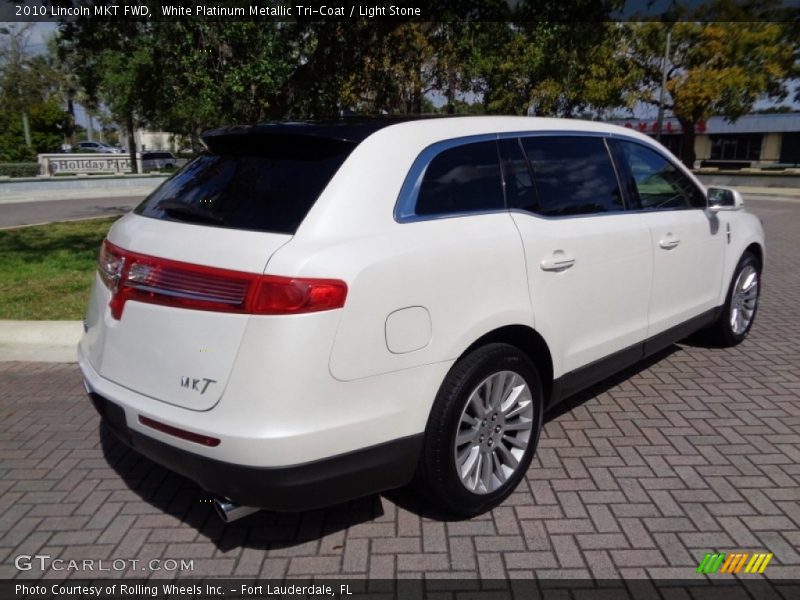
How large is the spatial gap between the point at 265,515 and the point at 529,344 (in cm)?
154

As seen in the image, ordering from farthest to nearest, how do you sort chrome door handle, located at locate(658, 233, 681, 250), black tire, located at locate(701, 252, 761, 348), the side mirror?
black tire, located at locate(701, 252, 761, 348)
the side mirror
chrome door handle, located at locate(658, 233, 681, 250)

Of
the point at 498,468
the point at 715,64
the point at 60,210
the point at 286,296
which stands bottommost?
the point at 60,210

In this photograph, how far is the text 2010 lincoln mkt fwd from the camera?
2.35 meters

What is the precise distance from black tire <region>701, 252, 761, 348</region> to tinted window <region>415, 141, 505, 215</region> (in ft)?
9.78

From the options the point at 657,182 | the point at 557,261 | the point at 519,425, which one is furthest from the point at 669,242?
the point at 519,425

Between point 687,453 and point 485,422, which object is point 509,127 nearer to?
point 485,422

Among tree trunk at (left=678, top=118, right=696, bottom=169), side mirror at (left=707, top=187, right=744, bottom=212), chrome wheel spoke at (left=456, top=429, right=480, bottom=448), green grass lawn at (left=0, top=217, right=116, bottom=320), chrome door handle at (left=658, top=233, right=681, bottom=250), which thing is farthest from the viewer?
tree trunk at (left=678, top=118, right=696, bottom=169)

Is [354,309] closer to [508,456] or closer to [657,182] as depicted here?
[508,456]

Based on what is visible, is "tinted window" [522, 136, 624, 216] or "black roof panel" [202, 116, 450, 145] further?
"tinted window" [522, 136, 624, 216]

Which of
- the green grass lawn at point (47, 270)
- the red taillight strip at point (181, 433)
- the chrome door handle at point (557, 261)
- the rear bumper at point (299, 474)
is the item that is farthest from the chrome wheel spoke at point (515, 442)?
the green grass lawn at point (47, 270)

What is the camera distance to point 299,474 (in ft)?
7.82

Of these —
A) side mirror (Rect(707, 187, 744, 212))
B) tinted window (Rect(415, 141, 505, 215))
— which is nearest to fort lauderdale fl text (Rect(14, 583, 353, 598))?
tinted window (Rect(415, 141, 505, 215))

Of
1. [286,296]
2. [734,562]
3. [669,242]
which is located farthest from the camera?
[669,242]

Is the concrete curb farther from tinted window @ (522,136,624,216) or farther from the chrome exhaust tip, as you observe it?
tinted window @ (522,136,624,216)
